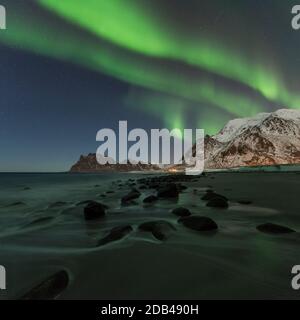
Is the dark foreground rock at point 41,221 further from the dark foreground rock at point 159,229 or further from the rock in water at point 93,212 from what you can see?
the dark foreground rock at point 159,229

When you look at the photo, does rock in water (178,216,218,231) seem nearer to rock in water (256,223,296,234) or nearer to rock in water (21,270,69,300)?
rock in water (256,223,296,234)

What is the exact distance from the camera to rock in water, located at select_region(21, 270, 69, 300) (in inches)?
169

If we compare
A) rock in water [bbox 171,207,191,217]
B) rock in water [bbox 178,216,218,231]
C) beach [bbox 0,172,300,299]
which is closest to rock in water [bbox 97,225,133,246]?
beach [bbox 0,172,300,299]

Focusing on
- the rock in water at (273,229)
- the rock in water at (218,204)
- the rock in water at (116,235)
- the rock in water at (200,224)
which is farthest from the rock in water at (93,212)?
the rock in water at (273,229)

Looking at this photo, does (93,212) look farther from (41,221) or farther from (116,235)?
(116,235)

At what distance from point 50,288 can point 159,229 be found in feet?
13.8

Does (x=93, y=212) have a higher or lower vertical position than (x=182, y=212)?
lower

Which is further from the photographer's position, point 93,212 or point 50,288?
point 93,212

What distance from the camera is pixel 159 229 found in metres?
8.13

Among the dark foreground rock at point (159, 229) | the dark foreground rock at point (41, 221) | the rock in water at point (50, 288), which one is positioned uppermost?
the dark foreground rock at point (159, 229)

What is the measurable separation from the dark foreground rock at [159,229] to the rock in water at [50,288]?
3.22m

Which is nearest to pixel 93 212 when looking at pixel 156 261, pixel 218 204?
pixel 156 261

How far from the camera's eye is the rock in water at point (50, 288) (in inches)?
169
